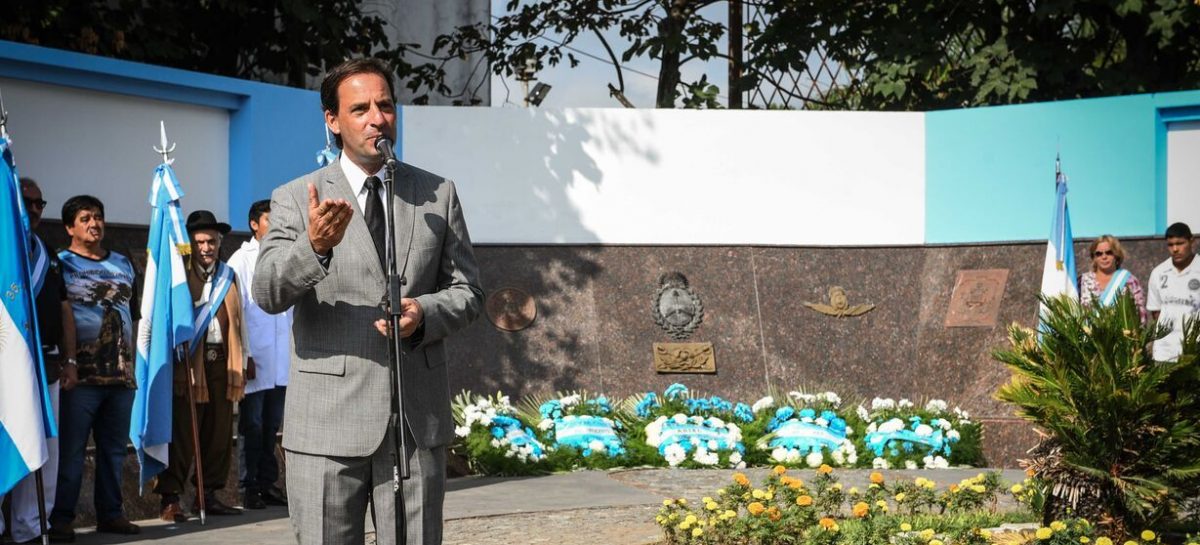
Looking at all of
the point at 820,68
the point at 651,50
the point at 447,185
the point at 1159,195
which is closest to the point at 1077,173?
the point at 1159,195

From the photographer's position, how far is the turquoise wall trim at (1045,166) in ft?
37.6

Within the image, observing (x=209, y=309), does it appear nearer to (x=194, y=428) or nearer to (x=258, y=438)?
(x=194, y=428)

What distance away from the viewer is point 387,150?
3.19 metres

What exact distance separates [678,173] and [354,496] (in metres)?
9.23

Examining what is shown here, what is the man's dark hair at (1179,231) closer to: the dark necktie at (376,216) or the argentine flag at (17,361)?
the argentine flag at (17,361)

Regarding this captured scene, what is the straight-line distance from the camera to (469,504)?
25.8 ft

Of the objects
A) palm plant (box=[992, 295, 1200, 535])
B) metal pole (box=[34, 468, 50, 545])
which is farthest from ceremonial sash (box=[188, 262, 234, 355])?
palm plant (box=[992, 295, 1200, 535])

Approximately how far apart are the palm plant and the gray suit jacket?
3188 millimetres

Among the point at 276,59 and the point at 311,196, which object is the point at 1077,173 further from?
the point at 311,196

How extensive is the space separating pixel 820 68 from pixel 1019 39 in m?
2.03

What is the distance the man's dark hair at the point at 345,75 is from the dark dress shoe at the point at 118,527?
4639 mm

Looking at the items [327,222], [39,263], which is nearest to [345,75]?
[327,222]

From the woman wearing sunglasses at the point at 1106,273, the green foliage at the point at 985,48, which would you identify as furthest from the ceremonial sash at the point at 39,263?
the green foliage at the point at 985,48

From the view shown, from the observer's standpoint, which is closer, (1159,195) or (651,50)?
(1159,195)
